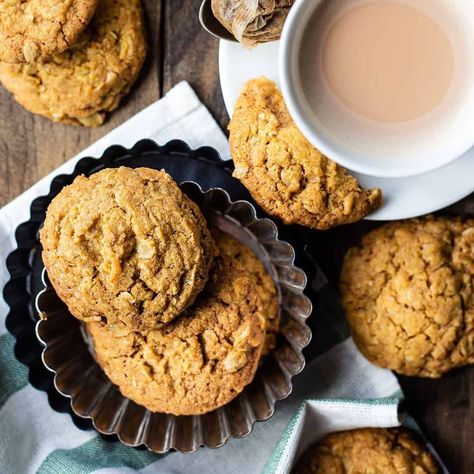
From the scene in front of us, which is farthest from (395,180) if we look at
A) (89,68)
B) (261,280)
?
(89,68)

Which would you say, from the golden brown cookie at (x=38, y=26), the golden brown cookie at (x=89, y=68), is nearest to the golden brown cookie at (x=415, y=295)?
the golden brown cookie at (x=89, y=68)

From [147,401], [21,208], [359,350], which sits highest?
[21,208]

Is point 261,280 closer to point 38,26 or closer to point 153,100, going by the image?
point 153,100

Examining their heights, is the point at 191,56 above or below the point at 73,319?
above

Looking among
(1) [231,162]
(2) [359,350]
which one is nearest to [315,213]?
(1) [231,162]

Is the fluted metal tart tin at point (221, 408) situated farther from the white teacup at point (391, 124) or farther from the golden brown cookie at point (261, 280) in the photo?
the white teacup at point (391, 124)

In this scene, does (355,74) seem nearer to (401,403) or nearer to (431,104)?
(431,104)

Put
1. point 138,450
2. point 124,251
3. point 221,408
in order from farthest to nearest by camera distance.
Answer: point 138,450 → point 221,408 → point 124,251
